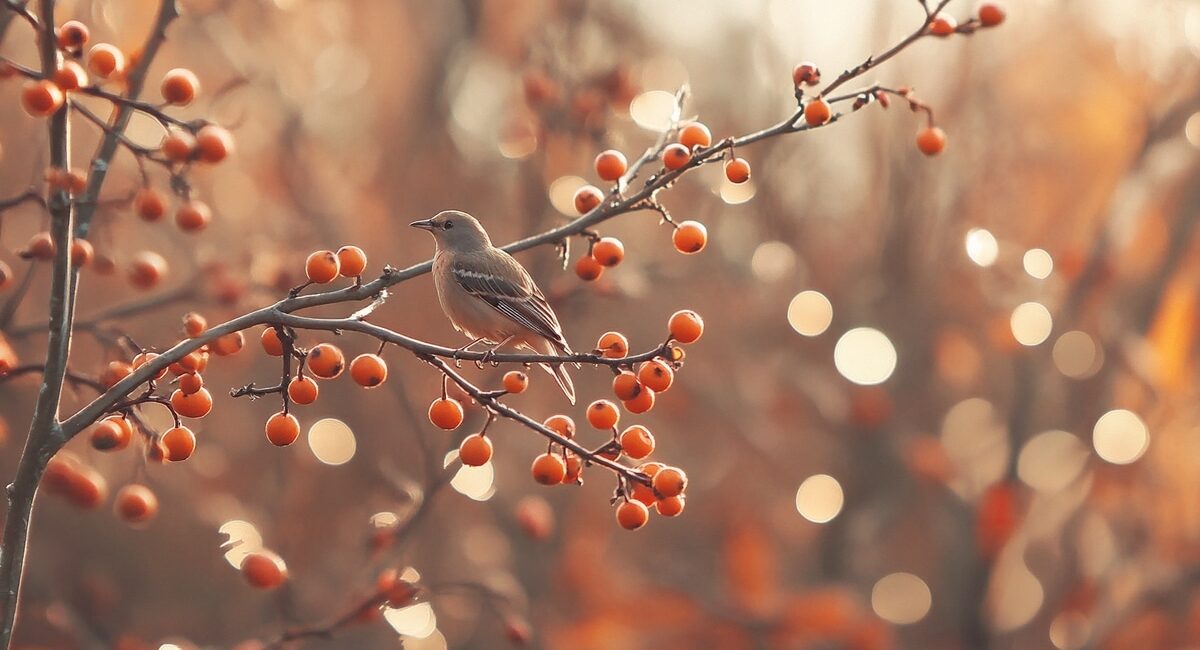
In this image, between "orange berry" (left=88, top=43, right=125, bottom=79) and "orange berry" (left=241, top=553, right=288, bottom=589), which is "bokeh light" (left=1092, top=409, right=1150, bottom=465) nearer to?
"orange berry" (left=241, top=553, right=288, bottom=589)

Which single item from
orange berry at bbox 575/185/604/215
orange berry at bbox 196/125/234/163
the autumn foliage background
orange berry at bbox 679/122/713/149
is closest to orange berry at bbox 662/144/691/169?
orange berry at bbox 679/122/713/149

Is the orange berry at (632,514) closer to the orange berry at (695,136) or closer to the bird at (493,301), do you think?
the bird at (493,301)

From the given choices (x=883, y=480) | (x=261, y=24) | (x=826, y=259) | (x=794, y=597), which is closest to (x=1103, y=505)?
(x=883, y=480)

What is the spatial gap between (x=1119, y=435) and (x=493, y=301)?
7802 mm

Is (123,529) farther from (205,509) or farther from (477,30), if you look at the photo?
(477,30)

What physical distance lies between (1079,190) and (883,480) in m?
4.53

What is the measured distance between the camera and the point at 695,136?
2922 mm

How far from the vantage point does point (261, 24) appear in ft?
31.7

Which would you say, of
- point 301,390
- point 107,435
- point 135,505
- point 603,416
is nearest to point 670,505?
point 603,416

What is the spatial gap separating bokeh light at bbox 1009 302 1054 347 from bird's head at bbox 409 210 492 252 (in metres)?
6.53

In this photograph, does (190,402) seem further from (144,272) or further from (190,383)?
(144,272)

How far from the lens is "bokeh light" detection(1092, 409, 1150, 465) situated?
9383 mm

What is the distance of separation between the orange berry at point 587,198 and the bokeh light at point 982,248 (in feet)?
22.0

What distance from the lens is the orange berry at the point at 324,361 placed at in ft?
8.21
